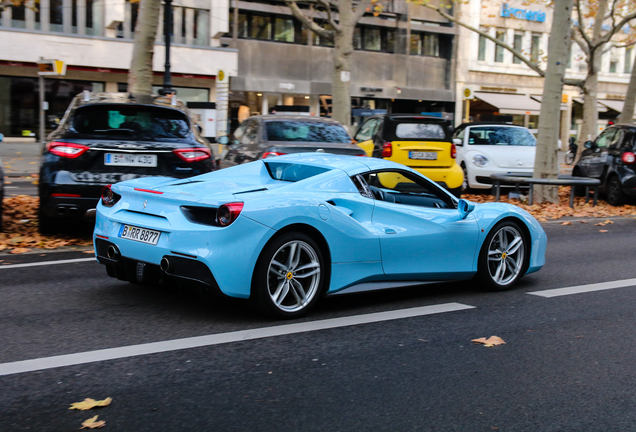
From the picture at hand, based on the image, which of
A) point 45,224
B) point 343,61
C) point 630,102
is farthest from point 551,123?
point 630,102

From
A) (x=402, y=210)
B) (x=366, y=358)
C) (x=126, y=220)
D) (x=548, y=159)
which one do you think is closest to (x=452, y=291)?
(x=402, y=210)

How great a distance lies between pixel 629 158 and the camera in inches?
557

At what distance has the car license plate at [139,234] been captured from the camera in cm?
512

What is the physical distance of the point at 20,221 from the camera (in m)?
9.97

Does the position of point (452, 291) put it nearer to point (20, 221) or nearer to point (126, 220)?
point (126, 220)

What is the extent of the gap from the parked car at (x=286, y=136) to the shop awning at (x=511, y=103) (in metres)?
34.6

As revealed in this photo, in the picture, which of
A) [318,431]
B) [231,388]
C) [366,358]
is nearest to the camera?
[318,431]

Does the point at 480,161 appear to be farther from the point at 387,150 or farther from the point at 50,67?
the point at 50,67

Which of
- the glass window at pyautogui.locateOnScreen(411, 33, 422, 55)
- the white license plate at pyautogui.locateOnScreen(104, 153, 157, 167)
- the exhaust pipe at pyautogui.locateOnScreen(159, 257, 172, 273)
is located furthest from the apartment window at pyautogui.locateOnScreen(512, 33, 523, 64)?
the exhaust pipe at pyautogui.locateOnScreen(159, 257, 172, 273)

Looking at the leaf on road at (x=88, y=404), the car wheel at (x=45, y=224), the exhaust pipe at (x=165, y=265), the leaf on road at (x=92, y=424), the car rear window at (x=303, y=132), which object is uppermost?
the car rear window at (x=303, y=132)

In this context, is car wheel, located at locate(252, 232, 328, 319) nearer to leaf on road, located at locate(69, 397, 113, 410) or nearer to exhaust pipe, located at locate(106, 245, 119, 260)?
exhaust pipe, located at locate(106, 245, 119, 260)

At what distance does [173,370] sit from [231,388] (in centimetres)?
43

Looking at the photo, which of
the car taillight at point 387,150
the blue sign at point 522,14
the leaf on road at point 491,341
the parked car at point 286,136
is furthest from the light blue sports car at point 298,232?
the blue sign at point 522,14

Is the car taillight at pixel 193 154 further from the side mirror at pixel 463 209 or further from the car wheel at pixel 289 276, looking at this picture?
the car wheel at pixel 289 276
